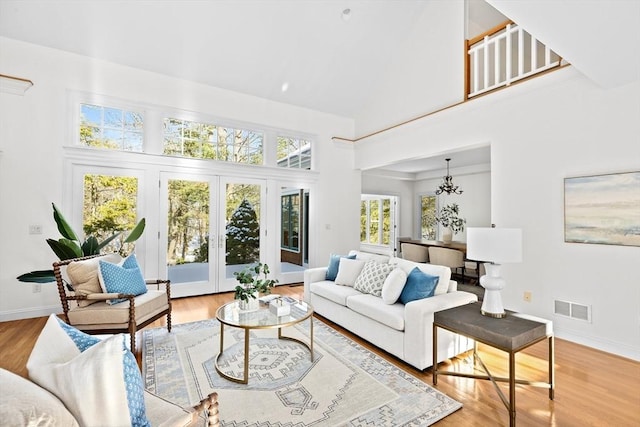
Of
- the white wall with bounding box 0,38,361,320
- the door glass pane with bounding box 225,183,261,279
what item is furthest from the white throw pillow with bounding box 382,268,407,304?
the white wall with bounding box 0,38,361,320

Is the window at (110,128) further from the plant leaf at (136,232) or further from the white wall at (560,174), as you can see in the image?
the white wall at (560,174)

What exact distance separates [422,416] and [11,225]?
4.99 metres

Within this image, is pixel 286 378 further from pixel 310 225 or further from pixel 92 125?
Result: pixel 92 125

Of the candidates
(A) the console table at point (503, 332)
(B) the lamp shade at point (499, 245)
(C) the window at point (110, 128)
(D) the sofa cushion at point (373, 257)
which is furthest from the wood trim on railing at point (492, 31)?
(C) the window at point (110, 128)

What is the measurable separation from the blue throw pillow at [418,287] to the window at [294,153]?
3.74 m

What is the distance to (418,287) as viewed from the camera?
294cm

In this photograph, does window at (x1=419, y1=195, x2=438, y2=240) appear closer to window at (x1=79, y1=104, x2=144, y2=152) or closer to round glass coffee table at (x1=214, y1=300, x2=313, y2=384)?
round glass coffee table at (x1=214, y1=300, x2=313, y2=384)

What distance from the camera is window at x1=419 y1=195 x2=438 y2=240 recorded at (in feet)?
28.1

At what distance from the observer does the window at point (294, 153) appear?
19.6 ft

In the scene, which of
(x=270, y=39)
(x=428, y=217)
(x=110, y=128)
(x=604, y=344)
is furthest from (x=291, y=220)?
(x=604, y=344)

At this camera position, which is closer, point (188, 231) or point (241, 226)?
point (188, 231)

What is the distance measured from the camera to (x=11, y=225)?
3.80 m

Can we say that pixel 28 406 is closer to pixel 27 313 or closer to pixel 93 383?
pixel 93 383

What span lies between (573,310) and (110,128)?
6341 mm
